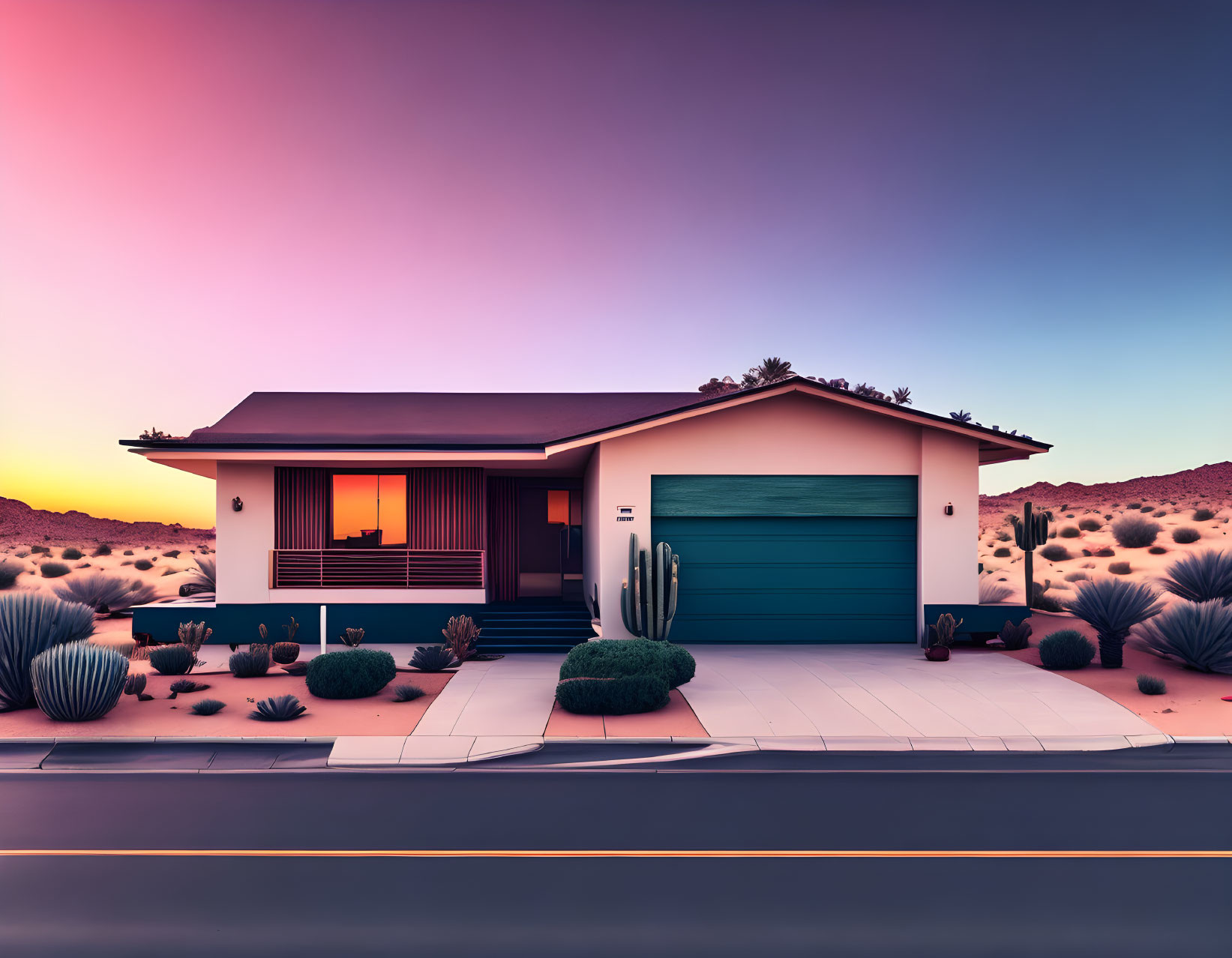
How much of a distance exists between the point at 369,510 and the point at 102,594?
34.2ft

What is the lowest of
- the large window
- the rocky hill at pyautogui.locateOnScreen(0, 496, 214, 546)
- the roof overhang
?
the rocky hill at pyautogui.locateOnScreen(0, 496, 214, 546)

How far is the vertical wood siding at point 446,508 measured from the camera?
627 inches

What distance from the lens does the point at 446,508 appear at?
16.0m

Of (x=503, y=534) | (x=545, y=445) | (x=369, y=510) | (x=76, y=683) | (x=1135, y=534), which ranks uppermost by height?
(x=545, y=445)

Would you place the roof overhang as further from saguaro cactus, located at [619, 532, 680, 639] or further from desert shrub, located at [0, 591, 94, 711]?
desert shrub, located at [0, 591, 94, 711]

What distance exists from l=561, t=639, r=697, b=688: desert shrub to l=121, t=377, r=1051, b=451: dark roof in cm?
472

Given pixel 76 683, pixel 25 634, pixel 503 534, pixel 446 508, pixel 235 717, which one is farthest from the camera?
pixel 503 534

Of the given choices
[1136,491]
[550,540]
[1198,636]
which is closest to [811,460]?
[1198,636]

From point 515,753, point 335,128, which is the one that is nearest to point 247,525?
point 515,753

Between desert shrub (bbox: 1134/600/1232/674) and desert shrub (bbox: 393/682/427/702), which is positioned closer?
desert shrub (bbox: 393/682/427/702)

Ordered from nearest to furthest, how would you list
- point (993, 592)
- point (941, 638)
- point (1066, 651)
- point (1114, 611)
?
1. point (1066, 651)
2. point (1114, 611)
3. point (941, 638)
4. point (993, 592)

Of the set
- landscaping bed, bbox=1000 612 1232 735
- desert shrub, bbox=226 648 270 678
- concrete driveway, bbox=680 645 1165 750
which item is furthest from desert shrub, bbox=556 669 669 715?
landscaping bed, bbox=1000 612 1232 735

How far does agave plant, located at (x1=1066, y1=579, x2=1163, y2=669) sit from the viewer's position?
12.1 meters

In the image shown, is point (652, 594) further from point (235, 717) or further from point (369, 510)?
point (369, 510)
